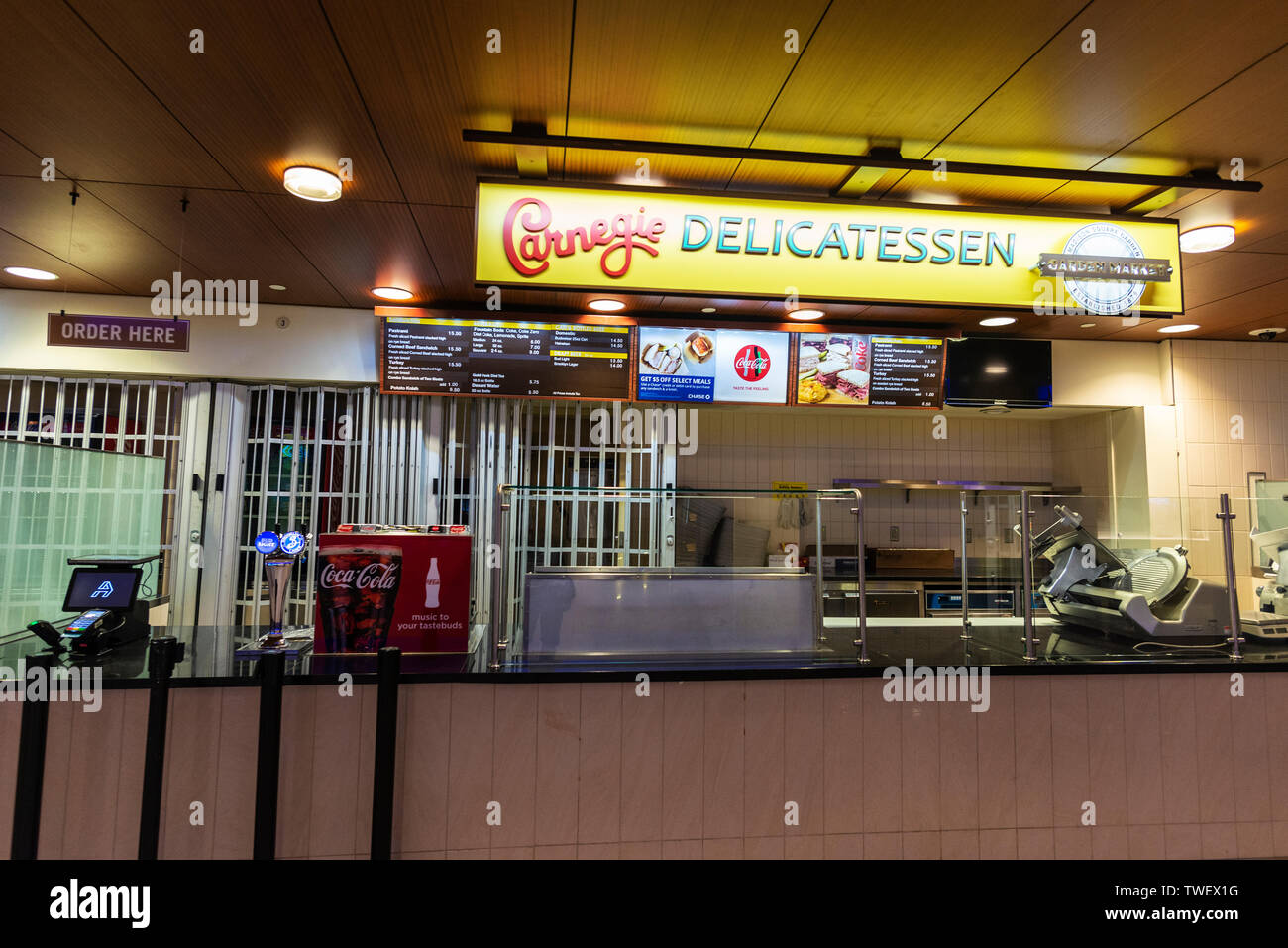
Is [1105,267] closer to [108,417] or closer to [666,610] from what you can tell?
[666,610]

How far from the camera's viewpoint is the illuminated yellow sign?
7.27ft

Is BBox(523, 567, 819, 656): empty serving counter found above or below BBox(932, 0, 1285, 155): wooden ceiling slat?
below

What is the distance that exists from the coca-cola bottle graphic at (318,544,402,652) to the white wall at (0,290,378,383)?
95.0 inches

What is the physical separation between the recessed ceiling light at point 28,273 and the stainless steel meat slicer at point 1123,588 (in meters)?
4.90

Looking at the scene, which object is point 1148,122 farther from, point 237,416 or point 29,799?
point 237,416

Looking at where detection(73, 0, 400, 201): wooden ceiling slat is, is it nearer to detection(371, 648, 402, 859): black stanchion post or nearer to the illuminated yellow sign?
the illuminated yellow sign

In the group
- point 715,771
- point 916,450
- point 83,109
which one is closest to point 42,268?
point 83,109

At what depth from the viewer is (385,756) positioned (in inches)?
75.3

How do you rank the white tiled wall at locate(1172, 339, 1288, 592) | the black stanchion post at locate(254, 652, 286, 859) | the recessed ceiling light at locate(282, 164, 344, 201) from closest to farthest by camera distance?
the black stanchion post at locate(254, 652, 286, 859)
the recessed ceiling light at locate(282, 164, 344, 201)
the white tiled wall at locate(1172, 339, 1288, 592)

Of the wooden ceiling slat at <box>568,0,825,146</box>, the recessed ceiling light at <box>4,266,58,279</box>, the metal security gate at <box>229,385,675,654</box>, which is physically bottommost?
the metal security gate at <box>229,385,675,654</box>

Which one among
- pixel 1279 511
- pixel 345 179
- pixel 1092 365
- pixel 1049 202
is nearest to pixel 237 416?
pixel 345 179

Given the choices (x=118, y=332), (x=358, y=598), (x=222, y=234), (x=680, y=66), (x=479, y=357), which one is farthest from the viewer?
(x=479, y=357)

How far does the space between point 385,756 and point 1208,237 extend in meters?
3.65

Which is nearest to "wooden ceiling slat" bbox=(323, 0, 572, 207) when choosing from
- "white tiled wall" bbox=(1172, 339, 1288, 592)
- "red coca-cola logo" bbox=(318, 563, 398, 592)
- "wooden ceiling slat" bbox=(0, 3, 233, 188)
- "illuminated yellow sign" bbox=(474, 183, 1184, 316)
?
"illuminated yellow sign" bbox=(474, 183, 1184, 316)
